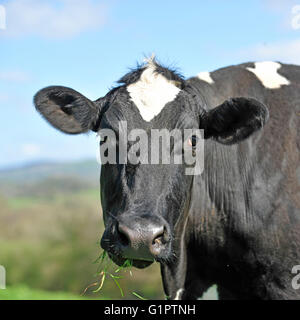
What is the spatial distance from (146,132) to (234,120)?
108 centimetres

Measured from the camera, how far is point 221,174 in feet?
19.0

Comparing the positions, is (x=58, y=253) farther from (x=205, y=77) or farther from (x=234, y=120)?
(x=234, y=120)

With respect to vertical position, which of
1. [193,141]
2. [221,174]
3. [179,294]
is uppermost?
[193,141]

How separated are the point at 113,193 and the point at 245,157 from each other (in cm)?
159

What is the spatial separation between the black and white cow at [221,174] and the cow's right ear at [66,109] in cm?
1

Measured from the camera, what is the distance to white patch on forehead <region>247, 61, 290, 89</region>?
6.02 m

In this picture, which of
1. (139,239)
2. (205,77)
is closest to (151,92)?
(205,77)

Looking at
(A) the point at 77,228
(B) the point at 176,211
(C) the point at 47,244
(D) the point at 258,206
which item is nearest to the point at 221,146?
(D) the point at 258,206

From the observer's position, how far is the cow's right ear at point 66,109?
5.49 metres

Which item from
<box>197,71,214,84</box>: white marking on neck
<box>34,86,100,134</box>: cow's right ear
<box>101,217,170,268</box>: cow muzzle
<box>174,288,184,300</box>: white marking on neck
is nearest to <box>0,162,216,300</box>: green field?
<box>174,288,184,300</box>: white marking on neck

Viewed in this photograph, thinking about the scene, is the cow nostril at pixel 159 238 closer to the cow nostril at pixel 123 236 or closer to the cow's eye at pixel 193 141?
the cow nostril at pixel 123 236

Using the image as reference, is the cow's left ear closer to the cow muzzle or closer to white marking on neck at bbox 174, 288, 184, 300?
the cow muzzle

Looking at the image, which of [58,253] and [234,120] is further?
[58,253]

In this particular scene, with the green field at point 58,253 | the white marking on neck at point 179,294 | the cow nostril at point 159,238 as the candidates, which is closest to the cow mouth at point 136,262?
the cow nostril at point 159,238
